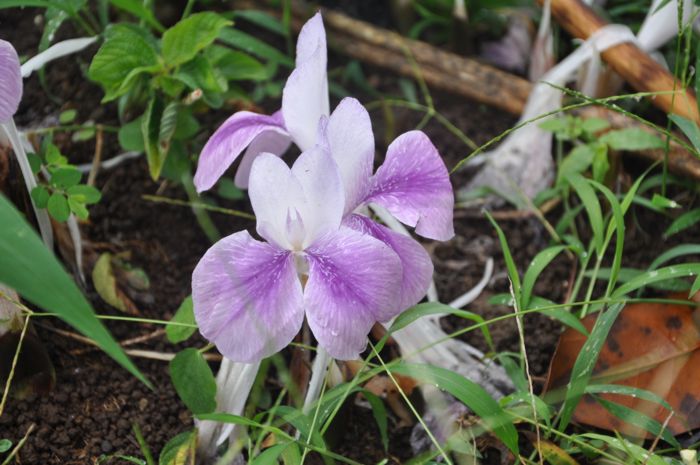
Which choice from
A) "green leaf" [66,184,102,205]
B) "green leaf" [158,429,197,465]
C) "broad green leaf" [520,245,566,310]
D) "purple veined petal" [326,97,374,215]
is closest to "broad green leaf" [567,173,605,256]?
"broad green leaf" [520,245,566,310]

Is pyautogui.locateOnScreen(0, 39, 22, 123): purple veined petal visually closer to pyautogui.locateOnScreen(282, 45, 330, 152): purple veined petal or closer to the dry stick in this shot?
pyautogui.locateOnScreen(282, 45, 330, 152): purple veined petal

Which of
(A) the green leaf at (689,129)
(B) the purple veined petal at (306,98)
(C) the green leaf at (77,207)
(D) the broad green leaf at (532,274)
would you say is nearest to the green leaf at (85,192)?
(C) the green leaf at (77,207)

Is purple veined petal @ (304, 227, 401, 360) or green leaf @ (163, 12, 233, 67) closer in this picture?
purple veined petal @ (304, 227, 401, 360)

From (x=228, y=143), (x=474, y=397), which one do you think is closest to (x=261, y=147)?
(x=228, y=143)

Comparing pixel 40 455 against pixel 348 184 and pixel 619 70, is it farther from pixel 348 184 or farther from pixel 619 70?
pixel 619 70

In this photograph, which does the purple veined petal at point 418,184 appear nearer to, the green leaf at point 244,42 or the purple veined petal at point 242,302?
the purple veined petal at point 242,302

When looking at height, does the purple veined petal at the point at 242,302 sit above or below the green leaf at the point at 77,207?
above
